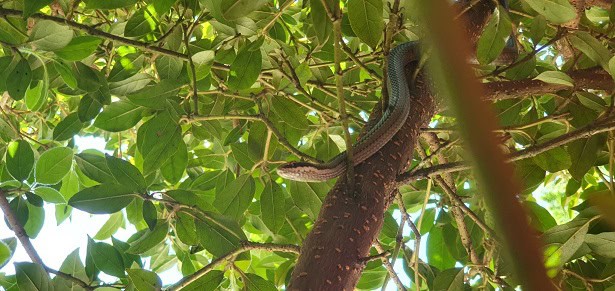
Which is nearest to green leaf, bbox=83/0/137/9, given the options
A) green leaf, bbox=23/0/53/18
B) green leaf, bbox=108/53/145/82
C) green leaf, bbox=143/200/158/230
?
green leaf, bbox=23/0/53/18

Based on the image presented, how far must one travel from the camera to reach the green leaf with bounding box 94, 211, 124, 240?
218 cm

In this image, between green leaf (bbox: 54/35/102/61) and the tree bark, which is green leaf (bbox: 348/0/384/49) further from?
green leaf (bbox: 54/35/102/61)

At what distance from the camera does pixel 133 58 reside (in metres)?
1.82

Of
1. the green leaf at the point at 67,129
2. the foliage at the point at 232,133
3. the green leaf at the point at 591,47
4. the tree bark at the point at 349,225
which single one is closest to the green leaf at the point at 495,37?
the foliage at the point at 232,133

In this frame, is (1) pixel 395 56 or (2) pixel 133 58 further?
(2) pixel 133 58

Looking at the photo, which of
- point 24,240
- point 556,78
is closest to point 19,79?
point 24,240

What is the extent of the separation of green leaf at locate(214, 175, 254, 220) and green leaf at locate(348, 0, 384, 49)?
50 centimetres

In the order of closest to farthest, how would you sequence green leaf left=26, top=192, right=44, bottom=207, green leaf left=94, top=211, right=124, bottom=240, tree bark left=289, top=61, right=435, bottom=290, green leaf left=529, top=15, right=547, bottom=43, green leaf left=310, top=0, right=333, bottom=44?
tree bark left=289, top=61, right=435, bottom=290, green leaf left=310, top=0, right=333, bottom=44, green leaf left=26, top=192, right=44, bottom=207, green leaf left=529, top=15, right=547, bottom=43, green leaf left=94, top=211, right=124, bottom=240

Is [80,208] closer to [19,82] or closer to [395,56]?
[19,82]

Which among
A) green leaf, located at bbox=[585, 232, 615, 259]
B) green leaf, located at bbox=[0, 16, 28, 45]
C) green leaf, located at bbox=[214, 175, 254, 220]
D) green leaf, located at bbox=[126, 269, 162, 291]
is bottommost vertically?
green leaf, located at bbox=[585, 232, 615, 259]

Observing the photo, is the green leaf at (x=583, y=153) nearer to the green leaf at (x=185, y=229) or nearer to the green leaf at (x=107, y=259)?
the green leaf at (x=185, y=229)

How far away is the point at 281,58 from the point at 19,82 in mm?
640

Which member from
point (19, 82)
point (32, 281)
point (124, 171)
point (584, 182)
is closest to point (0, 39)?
point (19, 82)

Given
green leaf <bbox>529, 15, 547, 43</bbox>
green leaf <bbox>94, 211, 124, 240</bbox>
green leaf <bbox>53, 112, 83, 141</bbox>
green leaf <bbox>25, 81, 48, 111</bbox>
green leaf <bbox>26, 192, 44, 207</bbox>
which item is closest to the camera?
green leaf <bbox>26, 192, 44, 207</bbox>
